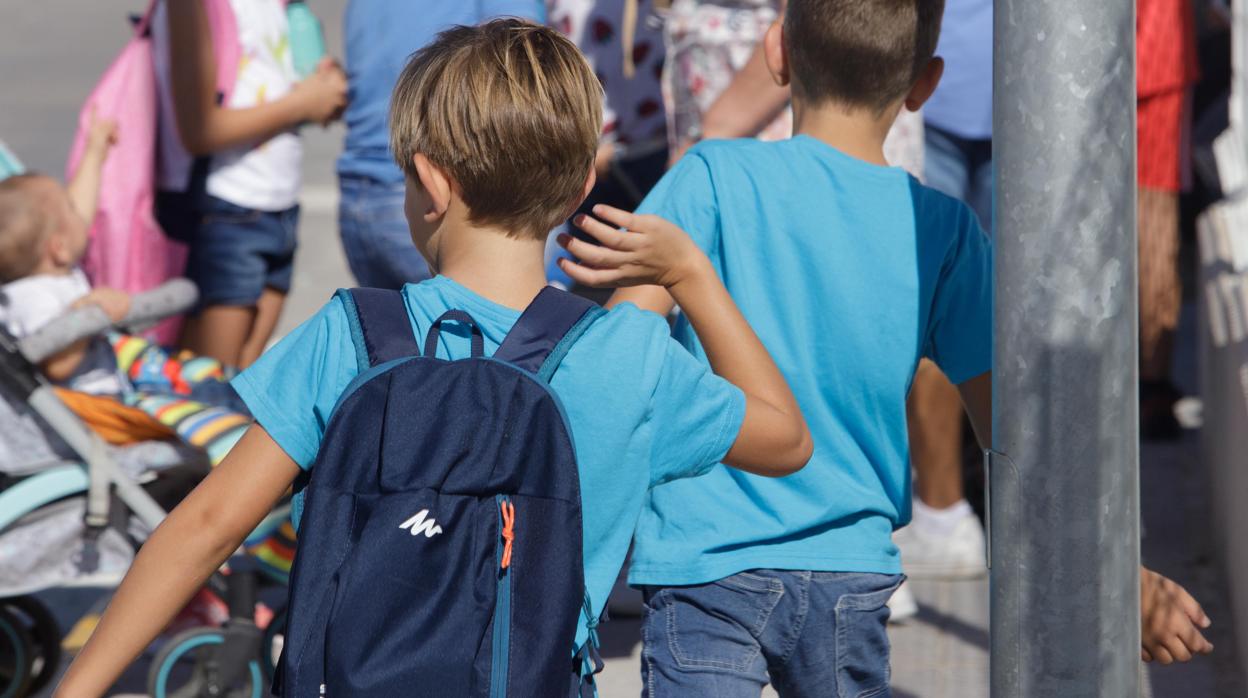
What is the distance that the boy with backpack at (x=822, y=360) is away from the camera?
2.49 metres

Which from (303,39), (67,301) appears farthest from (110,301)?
(303,39)

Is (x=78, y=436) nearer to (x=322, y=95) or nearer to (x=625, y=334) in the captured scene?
(x=322, y=95)

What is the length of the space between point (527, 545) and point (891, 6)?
1.26 m

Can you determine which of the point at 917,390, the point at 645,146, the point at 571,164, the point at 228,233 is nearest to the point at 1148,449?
the point at 917,390

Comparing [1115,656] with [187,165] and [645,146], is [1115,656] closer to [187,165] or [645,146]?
[645,146]

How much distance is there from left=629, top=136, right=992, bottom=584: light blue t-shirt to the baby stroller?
1.63m

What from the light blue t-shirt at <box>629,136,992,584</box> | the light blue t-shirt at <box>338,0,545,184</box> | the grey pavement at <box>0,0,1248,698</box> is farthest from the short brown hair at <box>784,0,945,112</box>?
the light blue t-shirt at <box>338,0,545,184</box>

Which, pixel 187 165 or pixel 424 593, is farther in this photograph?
pixel 187 165

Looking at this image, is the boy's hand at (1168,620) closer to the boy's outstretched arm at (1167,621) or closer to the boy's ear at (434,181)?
the boy's outstretched arm at (1167,621)

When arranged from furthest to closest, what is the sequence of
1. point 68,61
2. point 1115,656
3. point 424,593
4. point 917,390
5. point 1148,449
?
point 68,61
point 1148,449
point 917,390
point 1115,656
point 424,593

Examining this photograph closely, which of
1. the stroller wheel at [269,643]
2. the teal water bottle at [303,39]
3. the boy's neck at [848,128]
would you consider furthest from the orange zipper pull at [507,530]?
the teal water bottle at [303,39]

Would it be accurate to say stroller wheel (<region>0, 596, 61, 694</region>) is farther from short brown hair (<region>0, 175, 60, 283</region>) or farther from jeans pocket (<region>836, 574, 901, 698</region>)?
jeans pocket (<region>836, 574, 901, 698</region>)

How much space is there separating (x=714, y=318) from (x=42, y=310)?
8.95 feet

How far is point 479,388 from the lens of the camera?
5.90 feet
